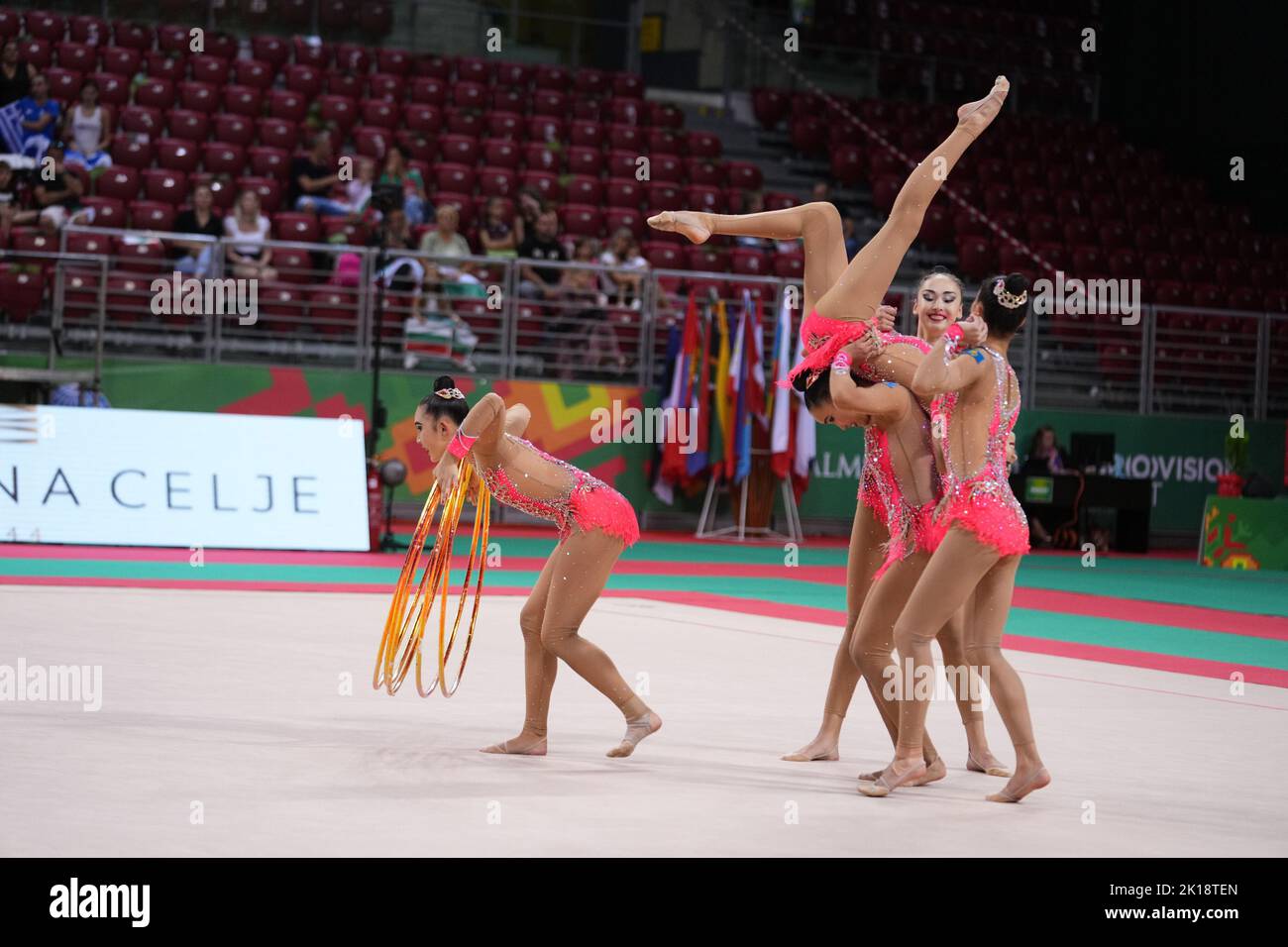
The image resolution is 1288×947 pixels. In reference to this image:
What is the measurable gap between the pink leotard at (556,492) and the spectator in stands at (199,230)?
9.98 m

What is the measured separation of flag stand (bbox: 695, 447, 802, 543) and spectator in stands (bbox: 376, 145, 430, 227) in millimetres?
4144

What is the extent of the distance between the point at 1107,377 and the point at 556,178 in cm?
721

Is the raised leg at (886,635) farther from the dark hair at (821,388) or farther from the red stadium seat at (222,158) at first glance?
the red stadium seat at (222,158)

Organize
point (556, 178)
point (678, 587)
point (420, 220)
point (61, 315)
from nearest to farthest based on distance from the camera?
point (678, 587), point (61, 315), point (420, 220), point (556, 178)

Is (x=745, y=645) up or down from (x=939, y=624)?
down

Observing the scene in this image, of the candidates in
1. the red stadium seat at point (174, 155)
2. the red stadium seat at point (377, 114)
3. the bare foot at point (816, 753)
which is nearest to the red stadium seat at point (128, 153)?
the red stadium seat at point (174, 155)

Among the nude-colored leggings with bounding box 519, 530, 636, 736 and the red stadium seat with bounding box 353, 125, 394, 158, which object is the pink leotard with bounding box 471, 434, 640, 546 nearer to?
the nude-colored leggings with bounding box 519, 530, 636, 736

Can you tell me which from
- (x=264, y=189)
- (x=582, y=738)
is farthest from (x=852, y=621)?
(x=264, y=189)

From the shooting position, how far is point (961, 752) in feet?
21.1

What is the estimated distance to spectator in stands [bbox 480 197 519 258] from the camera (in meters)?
17.0

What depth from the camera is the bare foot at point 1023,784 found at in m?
5.31
